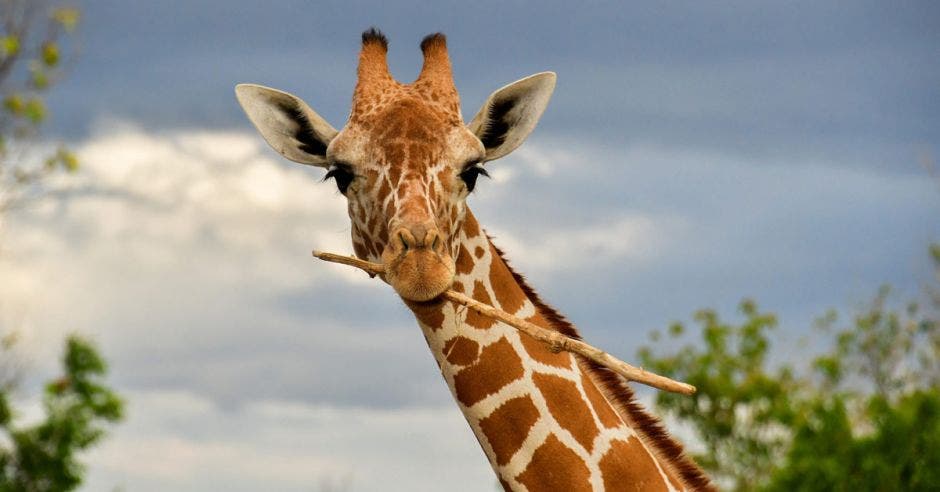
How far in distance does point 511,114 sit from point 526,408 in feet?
6.51

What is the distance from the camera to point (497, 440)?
7145mm

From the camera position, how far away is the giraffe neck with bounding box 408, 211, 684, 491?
7082 mm

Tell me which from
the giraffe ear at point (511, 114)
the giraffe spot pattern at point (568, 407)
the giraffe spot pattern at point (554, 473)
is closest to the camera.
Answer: the giraffe spot pattern at point (554, 473)

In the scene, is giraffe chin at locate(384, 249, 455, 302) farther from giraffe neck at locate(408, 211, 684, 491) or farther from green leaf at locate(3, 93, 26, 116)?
green leaf at locate(3, 93, 26, 116)

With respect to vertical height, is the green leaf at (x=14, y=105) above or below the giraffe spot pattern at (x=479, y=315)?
above

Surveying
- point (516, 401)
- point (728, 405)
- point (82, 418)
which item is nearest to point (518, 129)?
point (516, 401)

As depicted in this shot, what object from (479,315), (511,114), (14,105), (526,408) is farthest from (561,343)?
(14,105)

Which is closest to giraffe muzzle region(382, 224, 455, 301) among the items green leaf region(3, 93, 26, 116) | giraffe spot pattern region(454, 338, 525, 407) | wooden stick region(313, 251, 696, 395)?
wooden stick region(313, 251, 696, 395)

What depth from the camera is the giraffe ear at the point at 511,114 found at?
775 cm

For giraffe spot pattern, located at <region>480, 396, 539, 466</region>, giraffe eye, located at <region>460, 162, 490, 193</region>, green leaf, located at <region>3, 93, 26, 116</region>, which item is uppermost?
green leaf, located at <region>3, 93, 26, 116</region>

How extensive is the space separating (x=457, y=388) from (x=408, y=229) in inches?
47.6

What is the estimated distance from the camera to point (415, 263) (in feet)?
21.4

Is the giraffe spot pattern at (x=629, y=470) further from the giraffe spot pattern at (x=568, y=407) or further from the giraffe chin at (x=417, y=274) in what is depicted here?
the giraffe chin at (x=417, y=274)

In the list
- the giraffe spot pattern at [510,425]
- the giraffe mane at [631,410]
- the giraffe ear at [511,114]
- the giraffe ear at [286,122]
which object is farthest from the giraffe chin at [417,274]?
the giraffe ear at [286,122]
